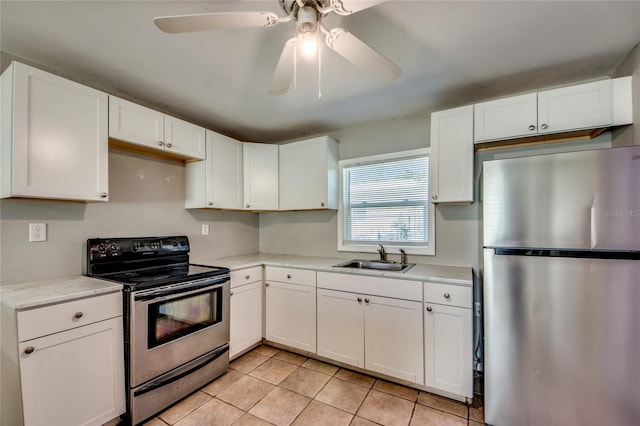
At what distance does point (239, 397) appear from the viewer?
2045mm

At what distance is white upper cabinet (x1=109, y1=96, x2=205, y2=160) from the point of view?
1.99 meters

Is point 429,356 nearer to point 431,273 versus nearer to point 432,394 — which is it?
point 432,394

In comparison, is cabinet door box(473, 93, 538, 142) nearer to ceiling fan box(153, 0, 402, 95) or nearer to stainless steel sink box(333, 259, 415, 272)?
ceiling fan box(153, 0, 402, 95)

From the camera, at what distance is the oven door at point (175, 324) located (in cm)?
177

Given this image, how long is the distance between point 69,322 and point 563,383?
2.84 metres

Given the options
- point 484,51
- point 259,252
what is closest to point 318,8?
point 484,51

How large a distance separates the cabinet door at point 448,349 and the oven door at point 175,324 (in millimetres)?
1682

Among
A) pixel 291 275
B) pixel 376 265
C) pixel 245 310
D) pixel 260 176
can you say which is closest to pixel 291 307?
pixel 291 275

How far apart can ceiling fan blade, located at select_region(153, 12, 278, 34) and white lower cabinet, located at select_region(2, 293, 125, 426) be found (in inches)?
62.6

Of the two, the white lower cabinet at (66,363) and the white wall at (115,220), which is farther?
the white wall at (115,220)

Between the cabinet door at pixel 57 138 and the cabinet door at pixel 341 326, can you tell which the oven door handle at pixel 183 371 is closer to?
the cabinet door at pixel 341 326

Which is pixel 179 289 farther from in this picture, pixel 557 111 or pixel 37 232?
pixel 557 111

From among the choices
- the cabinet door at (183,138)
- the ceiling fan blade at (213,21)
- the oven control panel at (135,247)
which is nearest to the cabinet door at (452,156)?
the ceiling fan blade at (213,21)

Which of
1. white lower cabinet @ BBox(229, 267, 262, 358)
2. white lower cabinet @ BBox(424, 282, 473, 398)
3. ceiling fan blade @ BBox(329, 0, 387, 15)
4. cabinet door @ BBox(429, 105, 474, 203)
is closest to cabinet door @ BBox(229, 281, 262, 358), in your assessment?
white lower cabinet @ BBox(229, 267, 262, 358)
